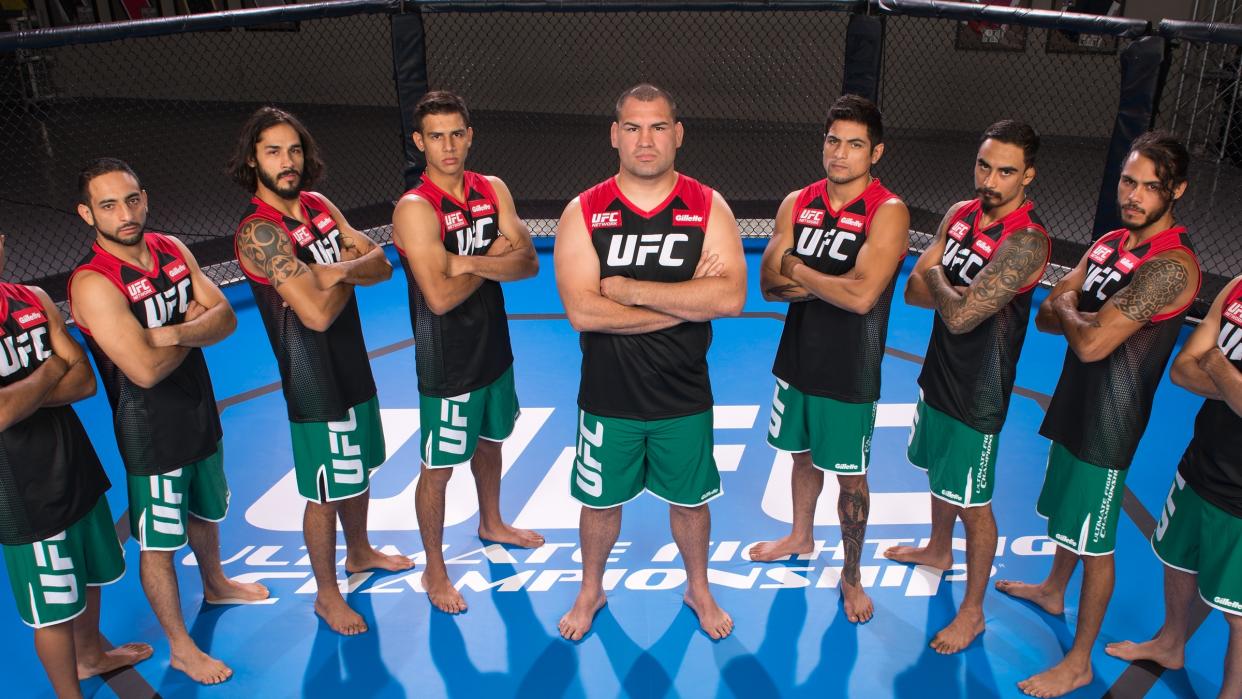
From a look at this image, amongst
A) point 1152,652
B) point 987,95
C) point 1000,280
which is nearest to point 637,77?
point 987,95

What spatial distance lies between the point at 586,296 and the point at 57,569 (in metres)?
1.93

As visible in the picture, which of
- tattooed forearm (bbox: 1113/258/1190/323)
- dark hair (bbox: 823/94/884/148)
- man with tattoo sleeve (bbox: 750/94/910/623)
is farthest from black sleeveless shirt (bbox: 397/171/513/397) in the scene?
tattooed forearm (bbox: 1113/258/1190/323)

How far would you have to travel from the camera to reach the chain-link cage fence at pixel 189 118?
9.58 m

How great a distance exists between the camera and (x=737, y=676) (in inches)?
137

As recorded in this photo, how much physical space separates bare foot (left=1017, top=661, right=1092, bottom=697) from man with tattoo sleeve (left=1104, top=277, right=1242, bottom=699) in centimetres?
43

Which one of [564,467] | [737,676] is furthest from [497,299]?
[737,676]

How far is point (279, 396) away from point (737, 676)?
3577 millimetres

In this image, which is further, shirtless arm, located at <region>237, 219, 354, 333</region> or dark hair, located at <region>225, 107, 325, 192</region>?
dark hair, located at <region>225, 107, 325, 192</region>

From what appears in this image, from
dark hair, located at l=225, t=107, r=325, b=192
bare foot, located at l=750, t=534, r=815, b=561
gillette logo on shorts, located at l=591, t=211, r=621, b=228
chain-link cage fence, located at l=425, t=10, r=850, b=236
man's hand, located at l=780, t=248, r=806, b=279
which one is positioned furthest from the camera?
chain-link cage fence, located at l=425, t=10, r=850, b=236

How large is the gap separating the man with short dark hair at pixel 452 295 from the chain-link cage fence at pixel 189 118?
203 inches

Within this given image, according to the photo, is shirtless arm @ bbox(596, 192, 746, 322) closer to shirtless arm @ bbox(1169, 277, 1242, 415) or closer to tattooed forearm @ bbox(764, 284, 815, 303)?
tattooed forearm @ bbox(764, 284, 815, 303)

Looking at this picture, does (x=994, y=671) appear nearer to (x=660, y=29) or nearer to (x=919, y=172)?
(x=919, y=172)

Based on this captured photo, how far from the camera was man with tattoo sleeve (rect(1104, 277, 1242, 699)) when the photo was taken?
2.90 m

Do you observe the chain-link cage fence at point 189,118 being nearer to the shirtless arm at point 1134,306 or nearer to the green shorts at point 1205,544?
the shirtless arm at point 1134,306
